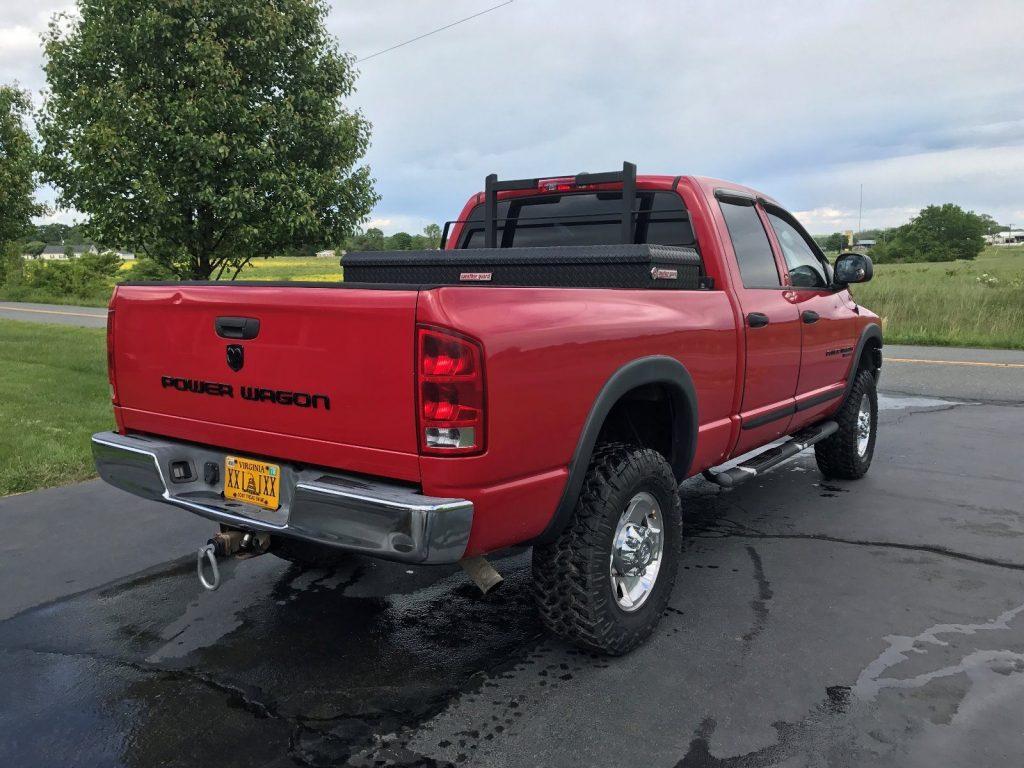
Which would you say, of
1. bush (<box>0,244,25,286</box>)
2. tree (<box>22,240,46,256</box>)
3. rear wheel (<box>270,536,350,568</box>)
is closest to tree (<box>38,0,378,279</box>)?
rear wheel (<box>270,536,350,568</box>)

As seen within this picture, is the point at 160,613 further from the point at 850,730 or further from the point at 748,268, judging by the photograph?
the point at 748,268

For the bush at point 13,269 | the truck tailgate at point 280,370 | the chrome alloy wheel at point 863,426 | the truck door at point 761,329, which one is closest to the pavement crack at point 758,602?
the truck door at point 761,329

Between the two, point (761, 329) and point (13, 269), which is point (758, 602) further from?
point (13, 269)

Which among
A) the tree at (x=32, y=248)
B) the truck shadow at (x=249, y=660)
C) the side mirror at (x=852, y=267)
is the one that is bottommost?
the truck shadow at (x=249, y=660)

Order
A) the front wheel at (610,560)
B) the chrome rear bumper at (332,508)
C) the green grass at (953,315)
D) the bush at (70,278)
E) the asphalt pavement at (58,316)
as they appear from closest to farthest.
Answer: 1. the chrome rear bumper at (332,508)
2. the front wheel at (610,560)
3. the green grass at (953,315)
4. the asphalt pavement at (58,316)
5. the bush at (70,278)

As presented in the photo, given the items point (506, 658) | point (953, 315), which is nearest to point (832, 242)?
point (506, 658)

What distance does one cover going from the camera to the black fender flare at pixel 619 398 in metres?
2.88

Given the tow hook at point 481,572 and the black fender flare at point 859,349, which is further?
the black fender flare at point 859,349

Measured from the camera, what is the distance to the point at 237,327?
2877 millimetres

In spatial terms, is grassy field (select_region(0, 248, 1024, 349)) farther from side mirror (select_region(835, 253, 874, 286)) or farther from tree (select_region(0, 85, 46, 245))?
side mirror (select_region(835, 253, 874, 286))

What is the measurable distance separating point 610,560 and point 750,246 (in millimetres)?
2192

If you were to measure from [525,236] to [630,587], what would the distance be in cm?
234

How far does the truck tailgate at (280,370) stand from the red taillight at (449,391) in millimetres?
47

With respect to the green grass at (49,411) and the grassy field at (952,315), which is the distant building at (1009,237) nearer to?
the grassy field at (952,315)
